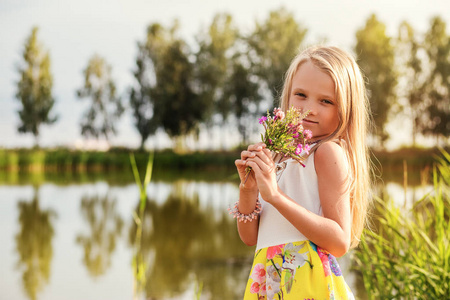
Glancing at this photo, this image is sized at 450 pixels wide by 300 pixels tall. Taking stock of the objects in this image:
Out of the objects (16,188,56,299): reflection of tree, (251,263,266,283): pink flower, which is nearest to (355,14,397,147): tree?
(16,188,56,299): reflection of tree

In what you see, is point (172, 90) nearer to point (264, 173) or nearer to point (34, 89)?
point (34, 89)

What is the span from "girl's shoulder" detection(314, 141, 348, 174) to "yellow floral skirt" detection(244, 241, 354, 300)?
0.72 ft

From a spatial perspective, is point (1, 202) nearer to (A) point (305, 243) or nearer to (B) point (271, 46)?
(A) point (305, 243)

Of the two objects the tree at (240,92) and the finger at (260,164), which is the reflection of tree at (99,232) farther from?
the tree at (240,92)

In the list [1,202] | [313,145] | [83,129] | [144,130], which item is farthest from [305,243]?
[83,129]

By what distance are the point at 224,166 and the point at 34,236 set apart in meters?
14.5

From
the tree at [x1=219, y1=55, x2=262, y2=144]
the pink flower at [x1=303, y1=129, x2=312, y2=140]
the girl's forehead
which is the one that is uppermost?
the tree at [x1=219, y1=55, x2=262, y2=144]

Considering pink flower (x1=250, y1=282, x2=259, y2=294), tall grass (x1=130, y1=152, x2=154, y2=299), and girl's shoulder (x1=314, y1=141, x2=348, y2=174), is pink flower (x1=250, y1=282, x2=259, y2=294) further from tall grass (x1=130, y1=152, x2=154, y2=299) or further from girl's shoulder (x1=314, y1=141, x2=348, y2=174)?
tall grass (x1=130, y1=152, x2=154, y2=299)

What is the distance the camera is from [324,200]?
134cm

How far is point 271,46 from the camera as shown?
26.9 meters

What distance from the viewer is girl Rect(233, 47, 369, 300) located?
1.29m

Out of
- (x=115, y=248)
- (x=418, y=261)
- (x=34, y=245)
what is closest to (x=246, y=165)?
(x=418, y=261)

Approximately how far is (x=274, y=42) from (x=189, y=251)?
A: 20488 mm

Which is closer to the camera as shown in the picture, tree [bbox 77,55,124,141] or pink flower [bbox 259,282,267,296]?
pink flower [bbox 259,282,267,296]
